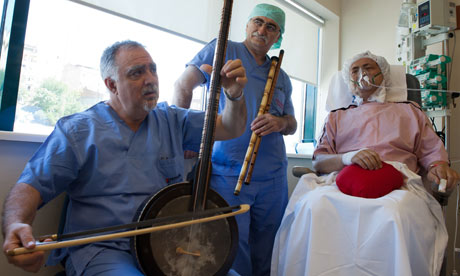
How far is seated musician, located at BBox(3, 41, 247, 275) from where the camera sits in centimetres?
85

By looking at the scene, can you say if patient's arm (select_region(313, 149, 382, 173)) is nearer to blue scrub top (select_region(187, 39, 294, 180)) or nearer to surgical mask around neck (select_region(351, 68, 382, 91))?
blue scrub top (select_region(187, 39, 294, 180))

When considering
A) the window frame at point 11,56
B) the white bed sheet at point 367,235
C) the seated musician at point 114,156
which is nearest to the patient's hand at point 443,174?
the white bed sheet at point 367,235

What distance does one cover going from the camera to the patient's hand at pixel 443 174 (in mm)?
1320

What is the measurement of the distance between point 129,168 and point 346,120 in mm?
1336

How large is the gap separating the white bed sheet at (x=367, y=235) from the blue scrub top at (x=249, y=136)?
355mm

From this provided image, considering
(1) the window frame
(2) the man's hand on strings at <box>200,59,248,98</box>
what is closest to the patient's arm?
(2) the man's hand on strings at <box>200,59,248,98</box>

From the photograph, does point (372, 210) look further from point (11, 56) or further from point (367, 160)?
point (11, 56)

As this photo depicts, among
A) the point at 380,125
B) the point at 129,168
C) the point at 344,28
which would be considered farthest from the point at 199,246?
the point at 344,28

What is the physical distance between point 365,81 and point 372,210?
0.95 m

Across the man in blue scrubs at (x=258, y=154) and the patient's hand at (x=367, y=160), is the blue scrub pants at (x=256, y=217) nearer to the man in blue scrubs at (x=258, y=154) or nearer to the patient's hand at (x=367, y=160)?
the man in blue scrubs at (x=258, y=154)

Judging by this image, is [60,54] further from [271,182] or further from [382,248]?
[382,248]

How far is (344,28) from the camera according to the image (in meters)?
3.27

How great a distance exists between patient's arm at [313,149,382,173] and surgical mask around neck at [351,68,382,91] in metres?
0.52

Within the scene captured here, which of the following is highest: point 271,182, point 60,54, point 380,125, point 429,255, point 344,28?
point 344,28
